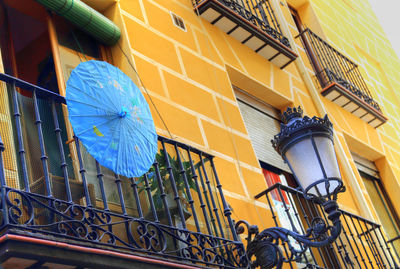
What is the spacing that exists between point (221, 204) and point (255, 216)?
100 centimetres

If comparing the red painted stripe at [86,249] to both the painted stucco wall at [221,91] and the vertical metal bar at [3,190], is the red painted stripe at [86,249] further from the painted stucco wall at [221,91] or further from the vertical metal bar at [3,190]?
the painted stucco wall at [221,91]

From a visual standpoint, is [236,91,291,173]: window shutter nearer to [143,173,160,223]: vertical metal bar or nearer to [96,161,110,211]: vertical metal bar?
[143,173,160,223]: vertical metal bar

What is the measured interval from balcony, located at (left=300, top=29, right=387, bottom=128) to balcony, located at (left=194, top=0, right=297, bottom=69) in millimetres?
1276

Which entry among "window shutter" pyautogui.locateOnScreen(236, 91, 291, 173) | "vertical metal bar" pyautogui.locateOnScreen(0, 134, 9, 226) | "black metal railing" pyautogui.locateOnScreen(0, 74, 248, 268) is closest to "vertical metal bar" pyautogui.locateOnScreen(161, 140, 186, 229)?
"black metal railing" pyautogui.locateOnScreen(0, 74, 248, 268)

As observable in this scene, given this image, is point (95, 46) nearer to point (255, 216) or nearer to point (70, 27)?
point (70, 27)

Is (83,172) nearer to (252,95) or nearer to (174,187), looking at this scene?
(174,187)

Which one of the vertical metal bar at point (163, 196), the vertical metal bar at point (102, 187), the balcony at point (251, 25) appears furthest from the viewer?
the balcony at point (251, 25)

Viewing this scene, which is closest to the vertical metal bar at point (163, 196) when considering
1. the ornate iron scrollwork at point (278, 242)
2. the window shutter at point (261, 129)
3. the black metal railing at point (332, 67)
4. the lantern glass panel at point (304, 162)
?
the ornate iron scrollwork at point (278, 242)

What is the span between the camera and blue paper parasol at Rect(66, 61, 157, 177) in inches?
192

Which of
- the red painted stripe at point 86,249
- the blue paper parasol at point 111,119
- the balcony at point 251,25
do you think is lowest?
the red painted stripe at point 86,249

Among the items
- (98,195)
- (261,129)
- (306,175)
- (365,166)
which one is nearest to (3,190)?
(98,195)

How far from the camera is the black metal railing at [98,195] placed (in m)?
4.23

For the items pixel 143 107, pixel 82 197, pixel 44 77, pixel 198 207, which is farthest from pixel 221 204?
→ pixel 44 77

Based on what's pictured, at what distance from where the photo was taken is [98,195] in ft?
17.0
